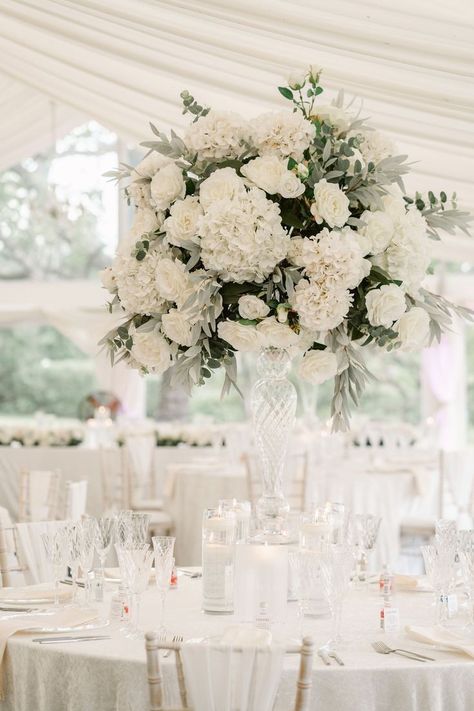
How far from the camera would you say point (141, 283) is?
9.62ft

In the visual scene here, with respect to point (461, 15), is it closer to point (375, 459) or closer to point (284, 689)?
point (284, 689)

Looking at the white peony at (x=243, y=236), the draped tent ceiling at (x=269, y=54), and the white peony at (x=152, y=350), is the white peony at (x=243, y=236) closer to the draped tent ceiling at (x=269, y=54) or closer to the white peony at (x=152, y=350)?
the white peony at (x=152, y=350)

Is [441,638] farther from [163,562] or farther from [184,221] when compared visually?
[184,221]

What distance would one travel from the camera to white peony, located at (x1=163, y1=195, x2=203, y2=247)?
9.29ft

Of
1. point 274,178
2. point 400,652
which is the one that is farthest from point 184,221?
point 400,652

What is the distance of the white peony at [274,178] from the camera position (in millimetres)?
2814

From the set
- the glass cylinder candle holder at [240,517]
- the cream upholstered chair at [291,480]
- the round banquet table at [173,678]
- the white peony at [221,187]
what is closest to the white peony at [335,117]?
the white peony at [221,187]

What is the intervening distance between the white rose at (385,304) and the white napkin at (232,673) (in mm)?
930

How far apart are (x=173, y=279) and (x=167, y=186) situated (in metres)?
0.26

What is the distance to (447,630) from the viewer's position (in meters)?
2.80

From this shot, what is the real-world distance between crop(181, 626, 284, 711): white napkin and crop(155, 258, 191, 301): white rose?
95cm

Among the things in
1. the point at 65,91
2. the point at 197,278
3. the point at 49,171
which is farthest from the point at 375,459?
the point at 49,171

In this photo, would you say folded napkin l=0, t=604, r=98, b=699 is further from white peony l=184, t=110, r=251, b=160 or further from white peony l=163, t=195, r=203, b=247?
white peony l=184, t=110, r=251, b=160

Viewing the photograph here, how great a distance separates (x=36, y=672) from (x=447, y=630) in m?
1.04
